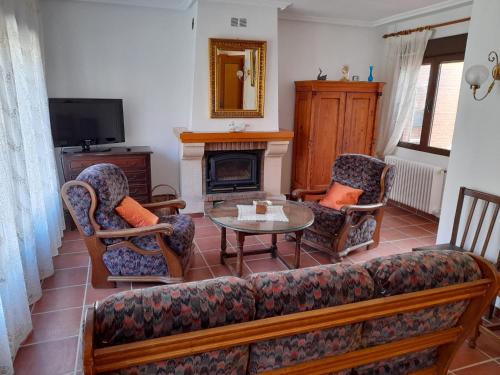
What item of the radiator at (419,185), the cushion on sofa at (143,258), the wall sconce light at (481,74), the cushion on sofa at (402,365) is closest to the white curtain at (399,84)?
the radiator at (419,185)

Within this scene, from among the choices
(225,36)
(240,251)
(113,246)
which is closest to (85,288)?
(113,246)

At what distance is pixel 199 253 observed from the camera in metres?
3.80

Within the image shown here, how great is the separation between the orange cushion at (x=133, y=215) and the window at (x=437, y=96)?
386 centimetres

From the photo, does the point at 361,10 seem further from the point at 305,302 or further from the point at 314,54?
the point at 305,302

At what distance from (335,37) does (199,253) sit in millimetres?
3846

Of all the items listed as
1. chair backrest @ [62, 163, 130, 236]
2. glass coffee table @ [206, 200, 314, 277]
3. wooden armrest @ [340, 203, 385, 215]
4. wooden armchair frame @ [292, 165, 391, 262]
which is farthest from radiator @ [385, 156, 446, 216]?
chair backrest @ [62, 163, 130, 236]

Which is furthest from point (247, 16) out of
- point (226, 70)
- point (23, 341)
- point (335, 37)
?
→ point (23, 341)

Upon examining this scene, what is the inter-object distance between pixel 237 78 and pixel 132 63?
138 cm

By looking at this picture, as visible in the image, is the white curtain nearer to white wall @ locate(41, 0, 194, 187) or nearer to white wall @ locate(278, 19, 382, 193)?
white wall @ locate(278, 19, 382, 193)

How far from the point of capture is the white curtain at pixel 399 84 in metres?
5.03

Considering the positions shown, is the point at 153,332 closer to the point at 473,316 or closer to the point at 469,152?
the point at 473,316

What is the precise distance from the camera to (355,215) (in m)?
3.75

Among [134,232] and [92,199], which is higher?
[92,199]

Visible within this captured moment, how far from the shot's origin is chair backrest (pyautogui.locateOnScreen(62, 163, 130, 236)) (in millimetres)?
2754
